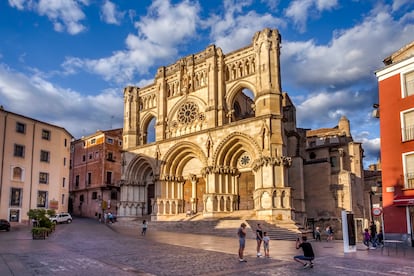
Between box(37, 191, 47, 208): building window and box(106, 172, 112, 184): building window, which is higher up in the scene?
box(106, 172, 112, 184): building window

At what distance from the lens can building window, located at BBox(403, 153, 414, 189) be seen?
69.7ft

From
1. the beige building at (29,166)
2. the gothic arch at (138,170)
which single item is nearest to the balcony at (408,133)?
the gothic arch at (138,170)

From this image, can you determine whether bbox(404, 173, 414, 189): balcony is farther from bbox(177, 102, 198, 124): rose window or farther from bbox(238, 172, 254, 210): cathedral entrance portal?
bbox(177, 102, 198, 124): rose window

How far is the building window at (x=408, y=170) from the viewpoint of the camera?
69.7ft

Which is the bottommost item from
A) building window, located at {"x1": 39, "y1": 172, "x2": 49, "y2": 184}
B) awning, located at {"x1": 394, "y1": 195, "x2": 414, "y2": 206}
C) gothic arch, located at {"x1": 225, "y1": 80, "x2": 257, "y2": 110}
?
awning, located at {"x1": 394, "y1": 195, "x2": 414, "y2": 206}

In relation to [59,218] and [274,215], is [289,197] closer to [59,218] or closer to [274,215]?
[274,215]

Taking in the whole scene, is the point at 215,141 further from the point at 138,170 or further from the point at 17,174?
the point at 17,174

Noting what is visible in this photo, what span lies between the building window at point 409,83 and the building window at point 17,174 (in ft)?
117

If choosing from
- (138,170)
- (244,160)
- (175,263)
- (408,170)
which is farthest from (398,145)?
(138,170)

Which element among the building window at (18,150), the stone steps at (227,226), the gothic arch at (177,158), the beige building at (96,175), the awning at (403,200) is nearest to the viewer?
the awning at (403,200)

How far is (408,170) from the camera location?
21.7m

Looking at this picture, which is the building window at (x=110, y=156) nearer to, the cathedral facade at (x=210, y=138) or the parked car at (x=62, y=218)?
the cathedral facade at (x=210, y=138)

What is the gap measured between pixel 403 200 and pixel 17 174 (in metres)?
35.4

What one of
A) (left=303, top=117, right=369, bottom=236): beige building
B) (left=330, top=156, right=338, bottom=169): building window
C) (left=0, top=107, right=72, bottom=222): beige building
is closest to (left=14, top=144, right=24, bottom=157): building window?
(left=0, top=107, right=72, bottom=222): beige building
